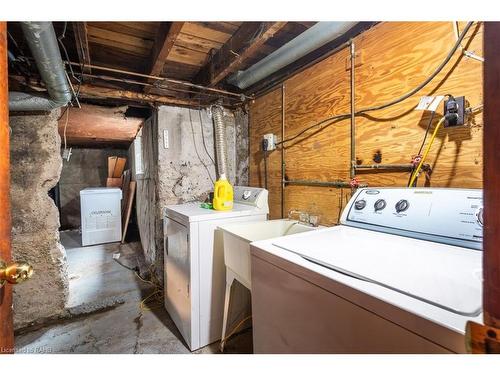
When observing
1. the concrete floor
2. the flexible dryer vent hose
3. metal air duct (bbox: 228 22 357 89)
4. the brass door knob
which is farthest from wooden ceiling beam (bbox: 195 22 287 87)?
the concrete floor

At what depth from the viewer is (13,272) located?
0.64m

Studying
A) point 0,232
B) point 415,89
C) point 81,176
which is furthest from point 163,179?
point 81,176

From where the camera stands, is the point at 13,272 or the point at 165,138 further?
the point at 165,138

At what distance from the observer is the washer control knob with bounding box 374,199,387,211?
112cm

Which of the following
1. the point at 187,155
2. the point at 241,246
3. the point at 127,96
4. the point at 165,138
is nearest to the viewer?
the point at 241,246

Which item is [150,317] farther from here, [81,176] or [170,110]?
[81,176]

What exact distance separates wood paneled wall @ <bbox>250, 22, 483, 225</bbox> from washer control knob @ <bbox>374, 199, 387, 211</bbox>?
213 millimetres

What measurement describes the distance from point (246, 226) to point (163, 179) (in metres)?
1.22

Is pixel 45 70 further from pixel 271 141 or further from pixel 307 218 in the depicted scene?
pixel 307 218

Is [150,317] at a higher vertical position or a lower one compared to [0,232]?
lower

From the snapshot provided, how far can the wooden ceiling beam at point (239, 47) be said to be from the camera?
134cm

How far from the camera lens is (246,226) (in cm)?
158

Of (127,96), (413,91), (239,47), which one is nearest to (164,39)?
(239,47)

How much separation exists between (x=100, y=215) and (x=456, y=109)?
16.0 ft
